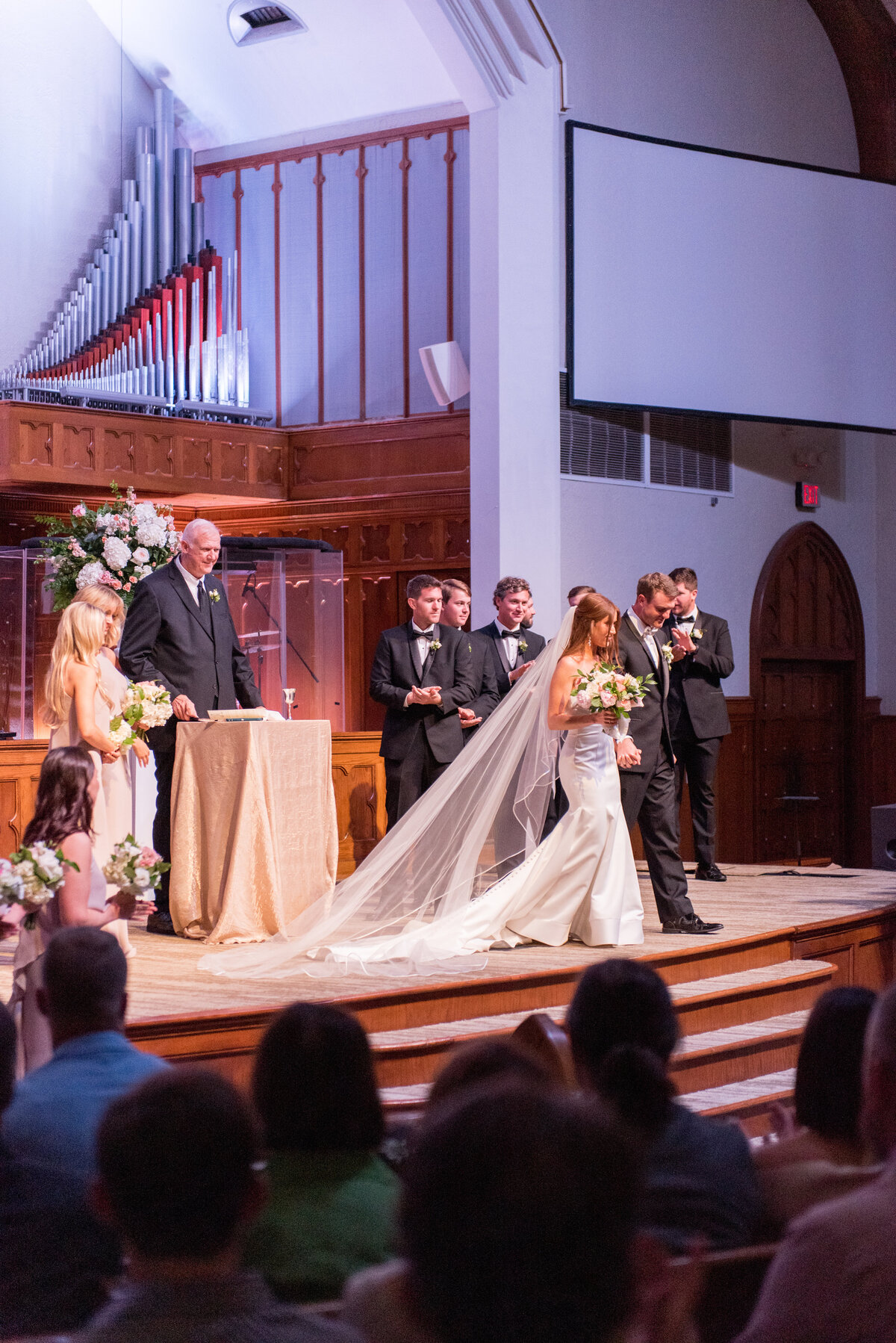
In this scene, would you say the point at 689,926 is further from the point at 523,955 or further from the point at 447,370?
the point at 447,370

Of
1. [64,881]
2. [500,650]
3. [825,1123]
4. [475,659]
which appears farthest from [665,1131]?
[500,650]

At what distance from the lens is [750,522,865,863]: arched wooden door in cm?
1144

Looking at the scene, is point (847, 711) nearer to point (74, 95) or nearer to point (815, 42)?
point (815, 42)

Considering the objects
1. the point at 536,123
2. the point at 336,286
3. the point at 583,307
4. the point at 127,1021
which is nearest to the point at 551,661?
the point at 127,1021

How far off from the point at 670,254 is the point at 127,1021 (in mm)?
7245

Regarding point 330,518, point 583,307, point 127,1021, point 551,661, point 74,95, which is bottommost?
point 127,1021

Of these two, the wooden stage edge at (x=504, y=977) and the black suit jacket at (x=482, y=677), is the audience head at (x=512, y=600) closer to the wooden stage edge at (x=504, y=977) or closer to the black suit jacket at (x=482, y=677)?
the black suit jacket at (x=482, y=677)

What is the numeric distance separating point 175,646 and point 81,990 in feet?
13.3

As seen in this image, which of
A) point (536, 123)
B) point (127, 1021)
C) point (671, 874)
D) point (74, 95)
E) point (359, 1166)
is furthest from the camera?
point (74, 95)

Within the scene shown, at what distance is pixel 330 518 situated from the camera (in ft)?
38.2

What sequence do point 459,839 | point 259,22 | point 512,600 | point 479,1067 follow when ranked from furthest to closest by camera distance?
point 259,22, point 512,600, point 459,839, point 479,1067

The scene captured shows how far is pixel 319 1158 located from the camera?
183 centimetres

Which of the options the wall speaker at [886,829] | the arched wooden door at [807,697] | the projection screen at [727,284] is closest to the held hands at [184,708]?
the wall speaker at [886,829]

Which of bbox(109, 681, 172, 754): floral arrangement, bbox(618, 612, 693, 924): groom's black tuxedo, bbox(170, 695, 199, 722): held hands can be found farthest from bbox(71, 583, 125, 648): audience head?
bbox(618, 612, 693, 924): groom's black tuxedo
